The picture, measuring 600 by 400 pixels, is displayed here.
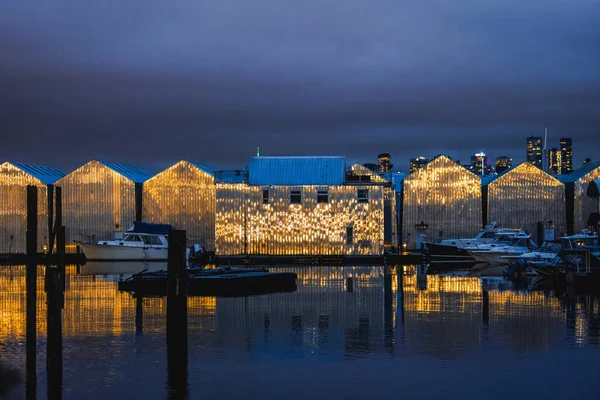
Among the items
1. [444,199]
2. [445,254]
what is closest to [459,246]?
[445,254]

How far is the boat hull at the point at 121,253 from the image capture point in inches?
2470

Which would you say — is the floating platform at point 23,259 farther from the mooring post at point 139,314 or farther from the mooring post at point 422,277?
the mooring post at point 139,314

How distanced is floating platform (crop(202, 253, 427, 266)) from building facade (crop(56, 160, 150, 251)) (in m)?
8.46

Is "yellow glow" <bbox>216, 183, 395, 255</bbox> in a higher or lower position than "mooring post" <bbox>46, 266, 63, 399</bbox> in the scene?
higher

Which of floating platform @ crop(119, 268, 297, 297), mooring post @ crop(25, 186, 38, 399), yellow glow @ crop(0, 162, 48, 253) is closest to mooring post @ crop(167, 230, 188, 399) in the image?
mooring post @ crop(25, 186, 38, 399)

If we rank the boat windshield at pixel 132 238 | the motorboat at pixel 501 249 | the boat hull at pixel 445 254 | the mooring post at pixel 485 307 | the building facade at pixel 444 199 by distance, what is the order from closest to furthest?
the mooring post at pixel 485 307 < the motorboat at pixel 501 249 < the boat hull at pixel 445 254 < the boat windshield at pixel 132 238 < the building facade at pixel 444 199

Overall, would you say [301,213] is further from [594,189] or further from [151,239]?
[594,189]

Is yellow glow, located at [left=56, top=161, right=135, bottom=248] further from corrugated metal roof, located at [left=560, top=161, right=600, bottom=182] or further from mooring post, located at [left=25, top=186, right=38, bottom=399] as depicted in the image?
mooring post, located at [left=25, top=186, right=38, bottom=399]

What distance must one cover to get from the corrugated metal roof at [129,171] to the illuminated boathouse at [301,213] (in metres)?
8.08

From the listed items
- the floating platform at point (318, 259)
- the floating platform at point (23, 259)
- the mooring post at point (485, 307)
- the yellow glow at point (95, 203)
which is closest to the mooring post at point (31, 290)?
the mooring post at point (485, 307)

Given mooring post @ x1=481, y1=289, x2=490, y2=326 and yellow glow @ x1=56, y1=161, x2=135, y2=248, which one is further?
yellow glow @ x1=56, y1=161, x2=135, y2=248

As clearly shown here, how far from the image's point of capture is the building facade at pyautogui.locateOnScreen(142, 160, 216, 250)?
2655 inches

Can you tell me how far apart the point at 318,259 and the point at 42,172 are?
76.4 ft

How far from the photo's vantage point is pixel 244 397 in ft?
55.2
